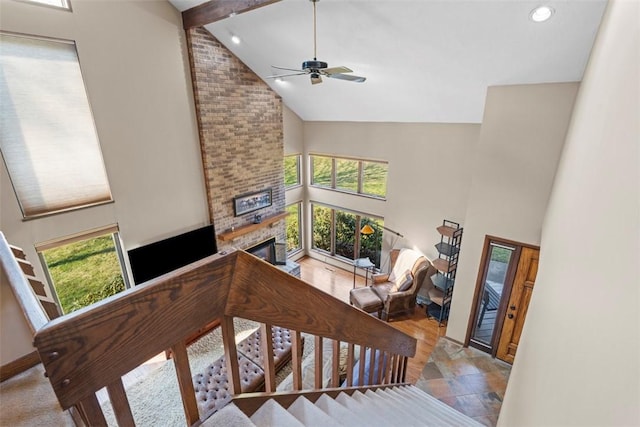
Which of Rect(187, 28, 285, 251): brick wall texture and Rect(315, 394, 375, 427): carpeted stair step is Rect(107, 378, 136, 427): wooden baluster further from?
Rect(187, 28, 285, 251): brick wall texture

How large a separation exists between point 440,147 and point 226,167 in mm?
4178

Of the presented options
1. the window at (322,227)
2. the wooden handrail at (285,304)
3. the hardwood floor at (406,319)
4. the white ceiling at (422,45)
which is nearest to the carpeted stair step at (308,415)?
the wooden handrail at (285,304)

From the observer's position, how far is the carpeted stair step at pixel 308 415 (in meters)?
1.28

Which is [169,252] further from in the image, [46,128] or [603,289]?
[603,289]

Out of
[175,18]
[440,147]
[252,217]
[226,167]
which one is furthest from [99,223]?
[440,147]

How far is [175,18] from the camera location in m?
4.73

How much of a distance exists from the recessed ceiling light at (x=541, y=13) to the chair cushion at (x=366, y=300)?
489cm

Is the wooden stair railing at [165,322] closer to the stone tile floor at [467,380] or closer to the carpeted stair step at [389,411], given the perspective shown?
the carpeted stair step at [389,411]

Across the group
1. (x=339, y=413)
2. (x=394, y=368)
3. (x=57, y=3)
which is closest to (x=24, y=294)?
(x=339, y=413)

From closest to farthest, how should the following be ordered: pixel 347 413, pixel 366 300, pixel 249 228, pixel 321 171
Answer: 1. pixel 347 413
2. pixel 366 300
3. pixel 249 228
4. pixel 321 171

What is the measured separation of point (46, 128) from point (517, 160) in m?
6.00

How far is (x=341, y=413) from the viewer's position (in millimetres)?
1537

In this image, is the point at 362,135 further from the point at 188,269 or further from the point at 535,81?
the point at 188,269

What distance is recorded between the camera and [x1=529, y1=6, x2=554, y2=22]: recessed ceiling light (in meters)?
2.75
